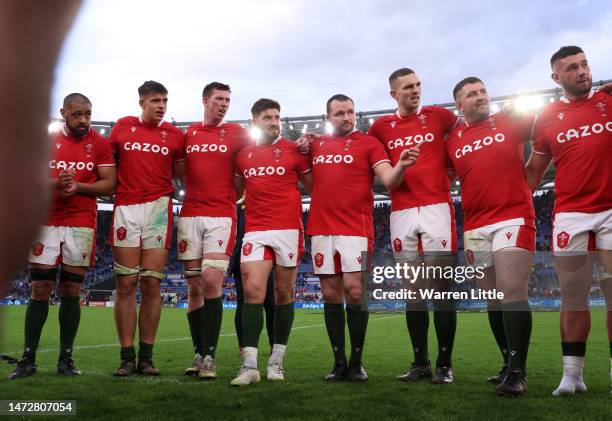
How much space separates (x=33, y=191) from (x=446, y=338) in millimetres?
4631


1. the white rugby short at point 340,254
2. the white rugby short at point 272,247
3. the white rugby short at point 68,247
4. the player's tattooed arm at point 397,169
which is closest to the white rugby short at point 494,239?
the player's tattooed arm at point 397,169

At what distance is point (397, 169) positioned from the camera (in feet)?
15.0

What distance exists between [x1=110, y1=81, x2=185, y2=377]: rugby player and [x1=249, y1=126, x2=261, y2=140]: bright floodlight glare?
2.58 ft

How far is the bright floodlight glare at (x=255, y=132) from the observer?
17.9 feet

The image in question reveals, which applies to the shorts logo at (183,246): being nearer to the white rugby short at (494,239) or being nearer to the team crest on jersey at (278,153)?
the team crest on jersey at (278,153)

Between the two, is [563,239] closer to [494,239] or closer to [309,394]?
[494,239]

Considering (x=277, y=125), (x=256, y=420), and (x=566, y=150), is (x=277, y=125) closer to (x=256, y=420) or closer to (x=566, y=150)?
(x=566, y=150)

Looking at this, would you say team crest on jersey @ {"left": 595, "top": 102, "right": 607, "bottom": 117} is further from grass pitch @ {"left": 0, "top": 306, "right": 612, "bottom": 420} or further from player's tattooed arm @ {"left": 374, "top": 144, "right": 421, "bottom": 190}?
grass pitch @ {"left": 0, "top": 306, "right": 612, "bottom": 420}

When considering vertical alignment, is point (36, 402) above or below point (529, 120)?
below

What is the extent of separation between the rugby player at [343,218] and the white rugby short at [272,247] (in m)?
0.24

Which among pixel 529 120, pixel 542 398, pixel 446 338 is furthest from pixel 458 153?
pixel 542 398

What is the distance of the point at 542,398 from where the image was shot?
3.76 meters

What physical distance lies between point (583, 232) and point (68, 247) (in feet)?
15.3

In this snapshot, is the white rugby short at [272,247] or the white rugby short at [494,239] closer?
the white rugby short at [494,239]
